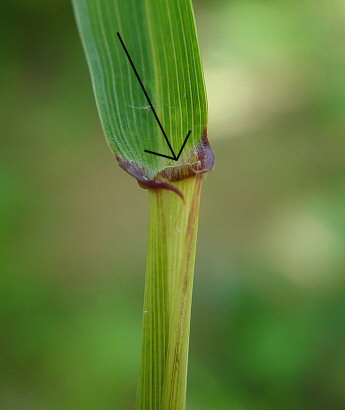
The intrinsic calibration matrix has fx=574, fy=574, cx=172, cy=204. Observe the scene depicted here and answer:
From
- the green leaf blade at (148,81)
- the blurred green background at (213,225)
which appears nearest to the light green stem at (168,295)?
the green leaf blade at (148,81)

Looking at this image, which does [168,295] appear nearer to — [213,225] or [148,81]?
[148,81]

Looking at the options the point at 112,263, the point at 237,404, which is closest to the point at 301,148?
the point at 112,263

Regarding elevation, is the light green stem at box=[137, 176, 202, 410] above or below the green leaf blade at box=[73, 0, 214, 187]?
below

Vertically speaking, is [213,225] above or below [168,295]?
below

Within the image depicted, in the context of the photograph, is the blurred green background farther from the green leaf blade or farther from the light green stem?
the green leaf blade

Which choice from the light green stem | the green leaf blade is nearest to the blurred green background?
the light green stem

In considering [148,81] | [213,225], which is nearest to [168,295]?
[148,81]
